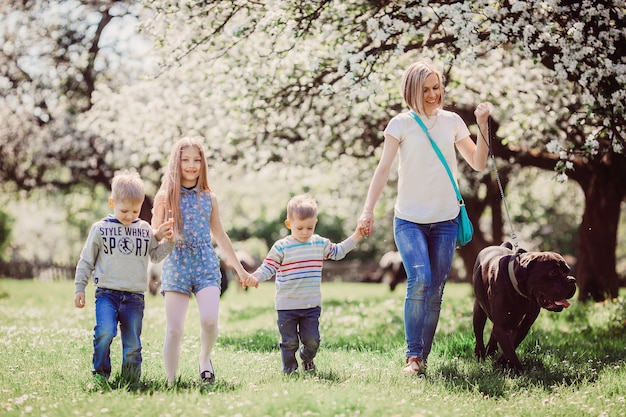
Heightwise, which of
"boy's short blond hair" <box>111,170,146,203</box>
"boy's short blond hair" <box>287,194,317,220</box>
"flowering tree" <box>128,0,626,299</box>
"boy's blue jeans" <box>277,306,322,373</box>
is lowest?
"boy's blue jeans" <box>277,306,322,373</box>

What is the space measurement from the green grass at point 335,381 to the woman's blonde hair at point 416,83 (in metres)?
2.11

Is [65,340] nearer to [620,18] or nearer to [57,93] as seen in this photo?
[620,18]

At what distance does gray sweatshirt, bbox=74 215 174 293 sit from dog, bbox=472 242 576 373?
8.64 ft

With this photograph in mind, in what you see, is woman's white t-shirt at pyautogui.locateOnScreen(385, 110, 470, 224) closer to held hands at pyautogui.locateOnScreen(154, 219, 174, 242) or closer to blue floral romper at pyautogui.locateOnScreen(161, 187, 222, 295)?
blue floral romper at pyautogui.locateOnScreen(161, 187, 222, 295)

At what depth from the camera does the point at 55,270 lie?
3562 centimetres

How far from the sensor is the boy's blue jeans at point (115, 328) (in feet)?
17.4

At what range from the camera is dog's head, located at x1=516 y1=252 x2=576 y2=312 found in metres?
5.41

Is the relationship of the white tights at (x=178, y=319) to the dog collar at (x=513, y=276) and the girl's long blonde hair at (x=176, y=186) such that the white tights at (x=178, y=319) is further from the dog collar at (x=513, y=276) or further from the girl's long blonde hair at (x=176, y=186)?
the dog collar at (x=513, y=276)

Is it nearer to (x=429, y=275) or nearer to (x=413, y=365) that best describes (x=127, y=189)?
(x=429, y=275)

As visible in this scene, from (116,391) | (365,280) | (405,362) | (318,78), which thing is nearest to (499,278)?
(405,362)

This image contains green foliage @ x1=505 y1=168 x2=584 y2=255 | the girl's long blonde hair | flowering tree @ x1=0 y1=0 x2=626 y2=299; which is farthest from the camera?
green foliage @ x1=505 y1=168 x2=584 y2=255

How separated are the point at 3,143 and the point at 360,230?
60.9 ft

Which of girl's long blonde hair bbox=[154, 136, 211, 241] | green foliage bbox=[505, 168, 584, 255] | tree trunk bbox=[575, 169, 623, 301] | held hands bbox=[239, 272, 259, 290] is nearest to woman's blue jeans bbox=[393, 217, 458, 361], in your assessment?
held hands bbox=[239, 272, 259, 290]

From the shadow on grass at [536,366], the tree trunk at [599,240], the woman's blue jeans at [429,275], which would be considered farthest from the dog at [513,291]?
the tree trunk at [599,240]
